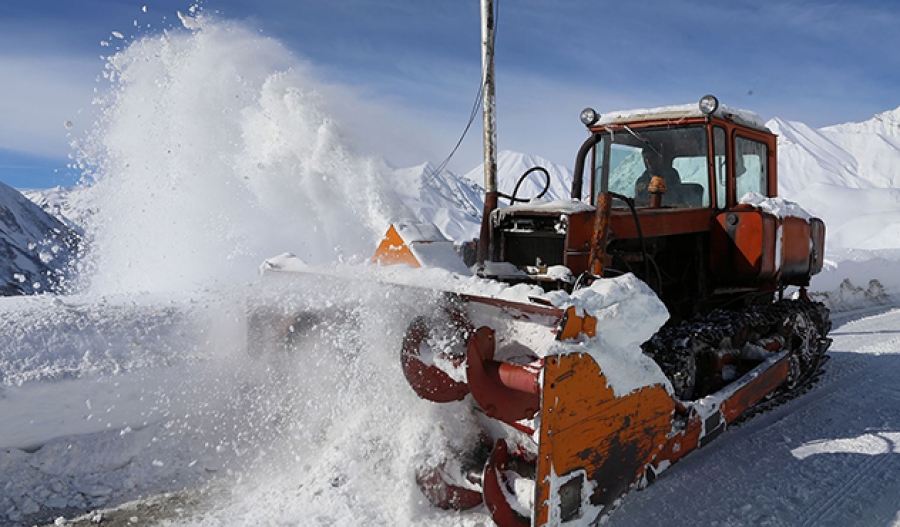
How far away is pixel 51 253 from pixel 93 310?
1401 mm

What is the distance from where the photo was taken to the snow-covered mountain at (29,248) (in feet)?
21.4

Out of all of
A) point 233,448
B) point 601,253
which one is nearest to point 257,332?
point 233,448

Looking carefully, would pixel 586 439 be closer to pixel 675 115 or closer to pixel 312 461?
pixel 312 461

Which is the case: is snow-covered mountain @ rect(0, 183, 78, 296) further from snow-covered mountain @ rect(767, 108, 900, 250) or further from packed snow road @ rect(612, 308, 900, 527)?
snow-covered mountain @ rect(767, 108, 900, 250)

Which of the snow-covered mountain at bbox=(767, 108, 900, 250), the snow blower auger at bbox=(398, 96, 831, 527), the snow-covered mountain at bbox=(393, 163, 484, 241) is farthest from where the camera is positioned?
the snow-covered mountain at bbox=(393, 163, 484, 241)

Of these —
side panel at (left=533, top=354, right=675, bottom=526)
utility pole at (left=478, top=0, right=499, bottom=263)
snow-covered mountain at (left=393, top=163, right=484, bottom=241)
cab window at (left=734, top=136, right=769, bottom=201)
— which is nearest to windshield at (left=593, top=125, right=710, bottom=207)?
cab window at (left=734, top=136, right=769, bottom=201)

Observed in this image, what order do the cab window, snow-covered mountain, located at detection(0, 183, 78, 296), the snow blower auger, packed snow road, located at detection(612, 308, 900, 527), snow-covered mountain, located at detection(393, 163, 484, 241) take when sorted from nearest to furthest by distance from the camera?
the snow blower auger < packed snow road, located at detection(612, 308, 900, 527) < the cab window < snow-covered mountain, located at detection(0, 183, 78, 296) < snow-covered mountain, located at detection(393, 163, 484, 241)

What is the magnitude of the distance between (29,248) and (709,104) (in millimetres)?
6503

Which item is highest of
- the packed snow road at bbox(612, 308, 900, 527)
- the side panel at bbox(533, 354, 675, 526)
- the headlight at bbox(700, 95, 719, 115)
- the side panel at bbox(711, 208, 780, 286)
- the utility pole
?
the utility pole

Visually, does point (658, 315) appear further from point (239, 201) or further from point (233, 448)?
point (239, 201)

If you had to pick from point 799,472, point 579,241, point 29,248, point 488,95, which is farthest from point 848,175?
point 29,248

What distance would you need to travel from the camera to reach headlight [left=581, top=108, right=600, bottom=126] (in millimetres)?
5300

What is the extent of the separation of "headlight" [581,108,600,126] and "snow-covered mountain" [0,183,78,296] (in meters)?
5.17

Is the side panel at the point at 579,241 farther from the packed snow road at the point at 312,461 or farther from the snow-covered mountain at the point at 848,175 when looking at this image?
the snow-covered mountain at the point at 848,175
